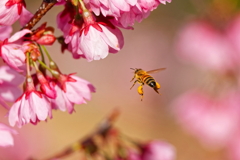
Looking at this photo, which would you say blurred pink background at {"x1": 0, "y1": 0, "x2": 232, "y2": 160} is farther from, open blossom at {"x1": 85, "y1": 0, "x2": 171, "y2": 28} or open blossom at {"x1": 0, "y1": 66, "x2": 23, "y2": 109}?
open blossom at {"x1": 85, "y1": 0, "x2": 171, "y2": 28}

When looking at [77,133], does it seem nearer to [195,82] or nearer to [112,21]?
[195,82]

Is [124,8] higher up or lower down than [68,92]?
higher up

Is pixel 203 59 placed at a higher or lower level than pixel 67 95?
higher

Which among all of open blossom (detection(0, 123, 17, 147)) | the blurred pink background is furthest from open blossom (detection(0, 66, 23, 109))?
the blurred pink background

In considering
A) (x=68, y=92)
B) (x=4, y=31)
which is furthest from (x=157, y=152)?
(x=4, y=31)

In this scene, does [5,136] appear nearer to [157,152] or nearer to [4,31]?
[4,31]

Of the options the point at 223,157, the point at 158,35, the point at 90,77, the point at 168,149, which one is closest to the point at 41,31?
the point at 168,149
